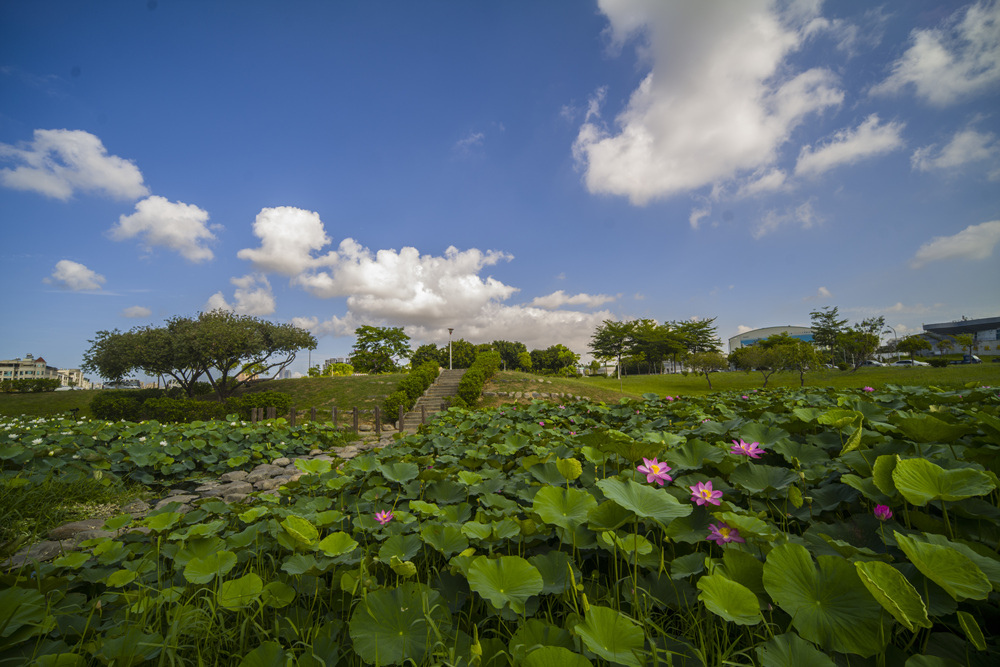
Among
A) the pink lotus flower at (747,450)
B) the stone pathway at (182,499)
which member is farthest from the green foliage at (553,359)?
the pink lotus flower at (747,450)

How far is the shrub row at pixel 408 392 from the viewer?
1428cm

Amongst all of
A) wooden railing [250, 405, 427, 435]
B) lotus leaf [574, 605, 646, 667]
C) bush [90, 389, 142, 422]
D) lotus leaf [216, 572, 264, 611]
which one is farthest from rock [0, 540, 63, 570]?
bush [90, 389, 142, 422]

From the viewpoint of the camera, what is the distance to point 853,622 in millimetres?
868

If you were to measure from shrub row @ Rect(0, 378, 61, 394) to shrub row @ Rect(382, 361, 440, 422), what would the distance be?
23000 millimetres

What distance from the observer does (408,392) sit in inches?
627

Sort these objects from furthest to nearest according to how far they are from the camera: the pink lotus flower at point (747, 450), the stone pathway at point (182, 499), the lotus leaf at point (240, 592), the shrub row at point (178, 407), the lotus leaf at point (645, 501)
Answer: the shrub row at point (178, 407) → the stone pathway at point (182, 499) → the pink lotus flower at point (747, 450) → the lotus leaf at point (240, 592) → the lotus leaf at point (645, 501)

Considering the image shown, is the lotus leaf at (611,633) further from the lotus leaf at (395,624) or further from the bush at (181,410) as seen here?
the bush at (181,410)

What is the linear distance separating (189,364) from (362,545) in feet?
74.3

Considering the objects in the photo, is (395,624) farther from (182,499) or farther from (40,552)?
(182,499)

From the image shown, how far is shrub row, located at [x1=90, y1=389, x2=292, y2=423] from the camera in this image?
1323 cm

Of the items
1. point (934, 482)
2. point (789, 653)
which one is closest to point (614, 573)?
point (789, 653)

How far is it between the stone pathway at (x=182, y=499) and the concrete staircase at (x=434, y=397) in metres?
7.22

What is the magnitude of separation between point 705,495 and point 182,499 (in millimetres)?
4871

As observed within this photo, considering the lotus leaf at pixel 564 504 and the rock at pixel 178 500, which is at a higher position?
the lotus leaf at pixel 564 504
